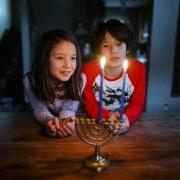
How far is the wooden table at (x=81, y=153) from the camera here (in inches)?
30.8

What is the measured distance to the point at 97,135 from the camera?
3.07ft

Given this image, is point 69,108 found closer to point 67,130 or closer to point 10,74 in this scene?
point 67,130

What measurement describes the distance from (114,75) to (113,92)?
0.08 metres

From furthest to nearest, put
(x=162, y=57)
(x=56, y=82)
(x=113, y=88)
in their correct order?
(x=162, y=57)
(x=113, y=88)
(x=56, y=82)

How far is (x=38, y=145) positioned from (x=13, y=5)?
694cm

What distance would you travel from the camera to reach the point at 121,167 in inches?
32.2

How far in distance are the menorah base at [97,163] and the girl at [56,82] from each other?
19cm

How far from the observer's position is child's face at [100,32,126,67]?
1170mm

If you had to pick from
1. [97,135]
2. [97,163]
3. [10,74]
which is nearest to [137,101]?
[97,135]

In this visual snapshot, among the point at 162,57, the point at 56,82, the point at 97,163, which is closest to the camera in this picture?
the point at 97,163

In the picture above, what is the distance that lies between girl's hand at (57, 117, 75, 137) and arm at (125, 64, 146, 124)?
25cm

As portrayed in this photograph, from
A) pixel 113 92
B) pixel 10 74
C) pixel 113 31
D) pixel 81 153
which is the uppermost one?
pixel 113 31

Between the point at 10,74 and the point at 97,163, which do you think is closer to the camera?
the point at 97,163

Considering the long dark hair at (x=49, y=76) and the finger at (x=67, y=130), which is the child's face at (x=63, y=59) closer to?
the long dark hair at (x=49, y=76)
